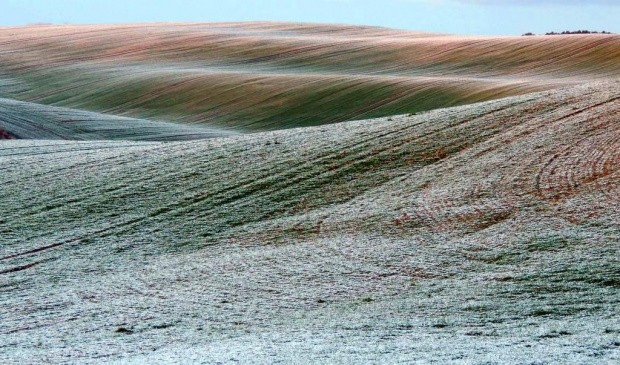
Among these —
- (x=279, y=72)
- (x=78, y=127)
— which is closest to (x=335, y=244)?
(x=78, y=127)

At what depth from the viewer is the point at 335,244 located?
13172 millimetres

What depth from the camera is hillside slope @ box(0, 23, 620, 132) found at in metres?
40.5

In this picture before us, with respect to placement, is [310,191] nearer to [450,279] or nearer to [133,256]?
[133,256]

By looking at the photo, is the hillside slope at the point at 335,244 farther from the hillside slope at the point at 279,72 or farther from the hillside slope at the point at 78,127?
the hillside slope at the point at 279,72

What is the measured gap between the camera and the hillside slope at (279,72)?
4050cm

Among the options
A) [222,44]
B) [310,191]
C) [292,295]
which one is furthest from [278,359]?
[222,44]

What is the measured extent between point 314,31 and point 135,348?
205 feet

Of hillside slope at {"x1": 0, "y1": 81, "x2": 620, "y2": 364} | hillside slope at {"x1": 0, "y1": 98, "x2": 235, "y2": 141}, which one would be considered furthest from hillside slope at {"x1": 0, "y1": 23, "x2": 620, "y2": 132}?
hillside slope at {"x1": 0, "y1": 81, "x2": 620, "y2": 364}

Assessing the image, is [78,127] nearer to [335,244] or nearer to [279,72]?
[279,72]

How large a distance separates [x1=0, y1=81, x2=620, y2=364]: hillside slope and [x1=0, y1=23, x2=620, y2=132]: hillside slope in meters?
18.3

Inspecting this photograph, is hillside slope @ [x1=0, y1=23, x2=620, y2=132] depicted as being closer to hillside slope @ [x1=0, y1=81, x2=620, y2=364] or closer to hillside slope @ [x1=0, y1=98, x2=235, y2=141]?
hillside slope @ [x1=0, y1=98, x2=235, y2=141]

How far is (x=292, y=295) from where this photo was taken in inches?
421

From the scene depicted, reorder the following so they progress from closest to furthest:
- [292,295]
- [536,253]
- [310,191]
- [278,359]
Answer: [278,359] < [292,295] < [536,253] < [310,191]

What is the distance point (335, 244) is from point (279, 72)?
37785 mm
